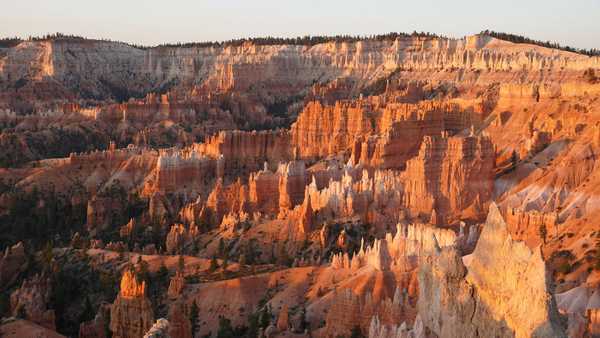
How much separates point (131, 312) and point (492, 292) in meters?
16.1

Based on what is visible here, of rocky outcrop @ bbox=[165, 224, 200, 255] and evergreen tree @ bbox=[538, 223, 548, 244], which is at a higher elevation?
evergreen tree @ bbox=[538, 223, 548, 244]

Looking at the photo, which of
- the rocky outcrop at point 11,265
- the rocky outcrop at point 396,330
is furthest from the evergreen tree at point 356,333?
the rocky outcrop at point 11,265

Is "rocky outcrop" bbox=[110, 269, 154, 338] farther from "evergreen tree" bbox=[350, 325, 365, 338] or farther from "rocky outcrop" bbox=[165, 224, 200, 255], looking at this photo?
"rocky outcrop" bbox=[165, 224, 200, 255]

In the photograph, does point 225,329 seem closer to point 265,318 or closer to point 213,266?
point 265,318

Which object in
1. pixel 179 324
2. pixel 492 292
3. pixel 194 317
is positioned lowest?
pixel 194 317

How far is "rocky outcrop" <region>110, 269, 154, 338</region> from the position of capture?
31188 millimetres

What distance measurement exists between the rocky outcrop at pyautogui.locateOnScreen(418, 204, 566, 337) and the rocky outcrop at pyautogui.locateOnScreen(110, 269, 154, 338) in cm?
1249

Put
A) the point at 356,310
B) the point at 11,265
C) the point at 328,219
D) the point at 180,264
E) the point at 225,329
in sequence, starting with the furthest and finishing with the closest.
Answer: the point at 328,219 → the point at 11,265 → the point at 180,264 → the point at 225,329 → the point at 356,310

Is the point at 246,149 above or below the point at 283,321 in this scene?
below

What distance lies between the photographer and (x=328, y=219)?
47.6 m

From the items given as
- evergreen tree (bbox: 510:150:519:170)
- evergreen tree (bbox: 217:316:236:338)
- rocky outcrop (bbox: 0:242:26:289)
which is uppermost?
evergreen tree (bbox: 510:150:519:170)

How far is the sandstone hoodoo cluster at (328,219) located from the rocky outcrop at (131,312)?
2.7 inches

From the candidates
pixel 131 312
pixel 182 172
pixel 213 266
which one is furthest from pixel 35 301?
pixel 182 172

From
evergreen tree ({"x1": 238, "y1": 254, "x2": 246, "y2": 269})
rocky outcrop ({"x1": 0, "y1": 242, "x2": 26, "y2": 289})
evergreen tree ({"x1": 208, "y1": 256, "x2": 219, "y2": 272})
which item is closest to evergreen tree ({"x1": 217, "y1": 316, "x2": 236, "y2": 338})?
evergreen tree ({"x1": 208, "y1": 256, "x2": 219, "y2": 272})
